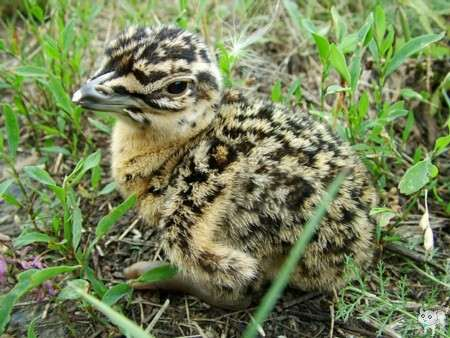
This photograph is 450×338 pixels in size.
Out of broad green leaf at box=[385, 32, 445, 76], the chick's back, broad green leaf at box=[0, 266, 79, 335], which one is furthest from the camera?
broad green leaf at box=[385, 32, 445, 76]

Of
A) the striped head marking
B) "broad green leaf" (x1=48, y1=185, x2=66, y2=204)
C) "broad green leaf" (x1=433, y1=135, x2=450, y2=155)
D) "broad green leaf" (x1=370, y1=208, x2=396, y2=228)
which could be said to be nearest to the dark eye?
the striped head marking

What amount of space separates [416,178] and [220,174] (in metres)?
0.79

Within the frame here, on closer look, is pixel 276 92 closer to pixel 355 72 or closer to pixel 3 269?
pixel 355 72

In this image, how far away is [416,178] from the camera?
97.7 inches

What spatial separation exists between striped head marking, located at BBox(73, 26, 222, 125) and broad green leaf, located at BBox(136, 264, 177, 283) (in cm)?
62

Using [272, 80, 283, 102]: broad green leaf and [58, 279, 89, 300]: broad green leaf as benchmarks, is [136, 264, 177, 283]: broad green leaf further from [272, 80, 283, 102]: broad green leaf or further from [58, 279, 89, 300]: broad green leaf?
[272, 80, 283, 102]: broad green leaf

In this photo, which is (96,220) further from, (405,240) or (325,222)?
(405,240)

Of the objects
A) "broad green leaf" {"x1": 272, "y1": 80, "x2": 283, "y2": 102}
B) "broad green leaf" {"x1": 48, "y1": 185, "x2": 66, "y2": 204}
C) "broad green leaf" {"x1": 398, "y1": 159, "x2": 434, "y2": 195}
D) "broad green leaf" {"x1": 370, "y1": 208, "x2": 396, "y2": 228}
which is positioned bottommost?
"broad green leaf" {"x1": 370, "y1": 208, "x2": 396, "y2": 228}

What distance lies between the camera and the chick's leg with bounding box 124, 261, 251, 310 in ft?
8.70

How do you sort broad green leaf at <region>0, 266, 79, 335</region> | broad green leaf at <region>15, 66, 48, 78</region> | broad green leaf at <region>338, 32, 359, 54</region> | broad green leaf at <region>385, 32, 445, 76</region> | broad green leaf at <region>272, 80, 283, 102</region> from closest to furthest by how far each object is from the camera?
broad green leaf at <region>0, 266, 79, 335</region> → broad green leaf at <region>385, 32, 445, 76</region> → broad green leaf at <region>338, 32, 359, 54</region> → broad green leaf at <region>15, 66, 48, 78</region> → broad green leaf at <region>272, 80, 283, 102</region>

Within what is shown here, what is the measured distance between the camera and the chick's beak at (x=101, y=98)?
2518mm

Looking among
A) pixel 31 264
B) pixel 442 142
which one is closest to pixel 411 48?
pixel 442 142

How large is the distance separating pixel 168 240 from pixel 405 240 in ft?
3.75

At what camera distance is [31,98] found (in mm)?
3637
